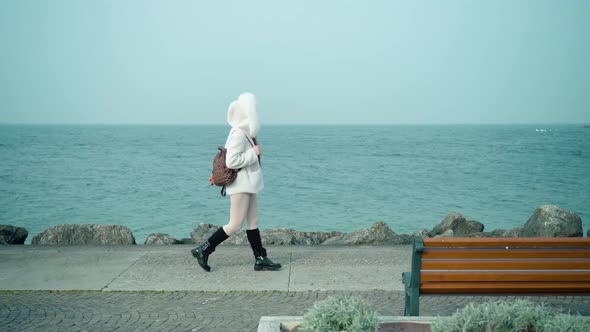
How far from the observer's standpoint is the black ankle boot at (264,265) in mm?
7073

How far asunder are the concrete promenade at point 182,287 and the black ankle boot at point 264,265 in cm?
8

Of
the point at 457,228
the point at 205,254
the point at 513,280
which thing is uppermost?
the point at 513,280

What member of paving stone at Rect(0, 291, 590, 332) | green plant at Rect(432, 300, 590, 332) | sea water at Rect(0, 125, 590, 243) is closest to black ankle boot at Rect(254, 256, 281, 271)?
paving stone at Rect(0, 291, 590, 332)

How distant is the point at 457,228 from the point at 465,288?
35.9 ft

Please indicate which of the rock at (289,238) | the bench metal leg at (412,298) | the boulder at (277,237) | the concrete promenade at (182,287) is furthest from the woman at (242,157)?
the rock at (289,238)

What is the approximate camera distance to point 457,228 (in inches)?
588

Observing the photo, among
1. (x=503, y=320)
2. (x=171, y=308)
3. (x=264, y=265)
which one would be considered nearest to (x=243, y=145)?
(x=264, y=265)

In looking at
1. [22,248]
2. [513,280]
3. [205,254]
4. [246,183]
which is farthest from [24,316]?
[513,280]

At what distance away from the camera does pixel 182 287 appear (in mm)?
6469

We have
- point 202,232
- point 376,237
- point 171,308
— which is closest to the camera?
point 171,308

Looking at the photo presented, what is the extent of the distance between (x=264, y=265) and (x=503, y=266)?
335 centimetres

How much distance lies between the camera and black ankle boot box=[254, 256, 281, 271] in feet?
23.2

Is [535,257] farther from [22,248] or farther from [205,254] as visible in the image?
[22,248]

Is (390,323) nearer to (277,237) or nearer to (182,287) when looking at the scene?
(182,287)
